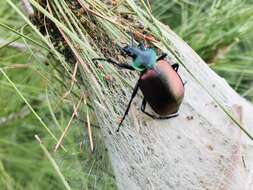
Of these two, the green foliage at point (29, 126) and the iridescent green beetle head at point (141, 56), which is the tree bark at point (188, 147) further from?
the green foliage at point (29, 126)

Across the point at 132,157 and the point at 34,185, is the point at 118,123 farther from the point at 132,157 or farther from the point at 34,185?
the point at 34,185

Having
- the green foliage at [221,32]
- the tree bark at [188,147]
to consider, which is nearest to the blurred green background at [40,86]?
the green foliage at [221,32]

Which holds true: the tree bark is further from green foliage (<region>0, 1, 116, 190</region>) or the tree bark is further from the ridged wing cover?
green foliage (<region>0, 1, 116, 190</region>)

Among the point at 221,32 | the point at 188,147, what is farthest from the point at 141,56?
the point at 221,32

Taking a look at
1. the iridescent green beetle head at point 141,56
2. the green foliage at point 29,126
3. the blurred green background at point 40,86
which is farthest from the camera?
the blurred green background at point 40,86

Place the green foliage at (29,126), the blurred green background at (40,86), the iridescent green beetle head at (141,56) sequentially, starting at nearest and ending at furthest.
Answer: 1. the iridescent green beetle head at (141,56)
2. the green foliage at (29,126)
3. the blurred green background at (40,86)

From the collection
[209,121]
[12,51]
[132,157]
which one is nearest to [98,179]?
[132,157]

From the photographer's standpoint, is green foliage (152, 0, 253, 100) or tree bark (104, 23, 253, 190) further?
green foliage (152, 0, 253, 100)

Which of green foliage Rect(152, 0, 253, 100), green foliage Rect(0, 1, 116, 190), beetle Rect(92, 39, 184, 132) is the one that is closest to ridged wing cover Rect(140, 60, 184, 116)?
beetle Rect(92, 39, 184, 132)
